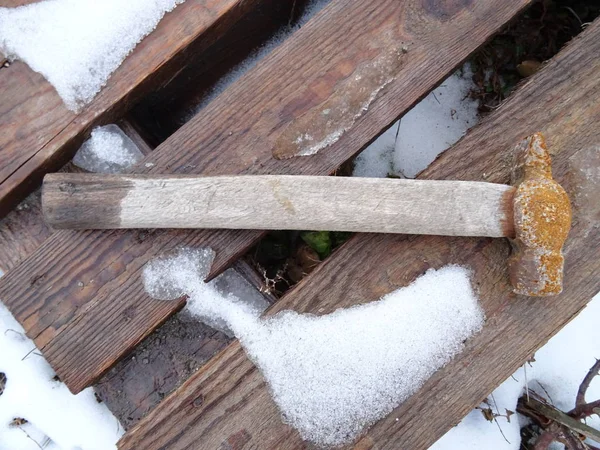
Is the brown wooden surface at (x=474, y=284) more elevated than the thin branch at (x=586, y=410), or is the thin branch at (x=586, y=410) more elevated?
the brown wooden surface at (x=474, y=284)

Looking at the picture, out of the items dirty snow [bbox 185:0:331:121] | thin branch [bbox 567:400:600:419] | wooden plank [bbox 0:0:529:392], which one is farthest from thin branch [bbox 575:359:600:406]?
dirty snow [bbox 185:0:331:121]

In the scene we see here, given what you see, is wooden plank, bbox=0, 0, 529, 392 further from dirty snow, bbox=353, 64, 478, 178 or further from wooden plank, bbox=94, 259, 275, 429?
dirty snow, bbox=353, 64, 478, 178

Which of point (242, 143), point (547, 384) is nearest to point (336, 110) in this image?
point (242, 143)

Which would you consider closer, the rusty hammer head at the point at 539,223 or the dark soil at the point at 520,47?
the rusty hammer head at the point at 539,223

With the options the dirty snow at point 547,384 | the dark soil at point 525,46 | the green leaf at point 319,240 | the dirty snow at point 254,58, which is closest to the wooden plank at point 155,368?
the green leaf at point 319,240

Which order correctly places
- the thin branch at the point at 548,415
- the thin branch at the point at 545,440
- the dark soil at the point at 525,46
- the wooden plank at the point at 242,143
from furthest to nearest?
the dark soil at the point at 525,46
the thin branch at the point at 545,440
the thin branch at the point at 548,415
the wooden plank at the point at 242,143

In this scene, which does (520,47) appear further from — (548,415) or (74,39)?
(74,39)

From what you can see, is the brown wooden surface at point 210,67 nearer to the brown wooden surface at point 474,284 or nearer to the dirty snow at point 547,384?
the brown wooden surface at point 474,284

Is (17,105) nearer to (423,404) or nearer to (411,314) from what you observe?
(411,314)
